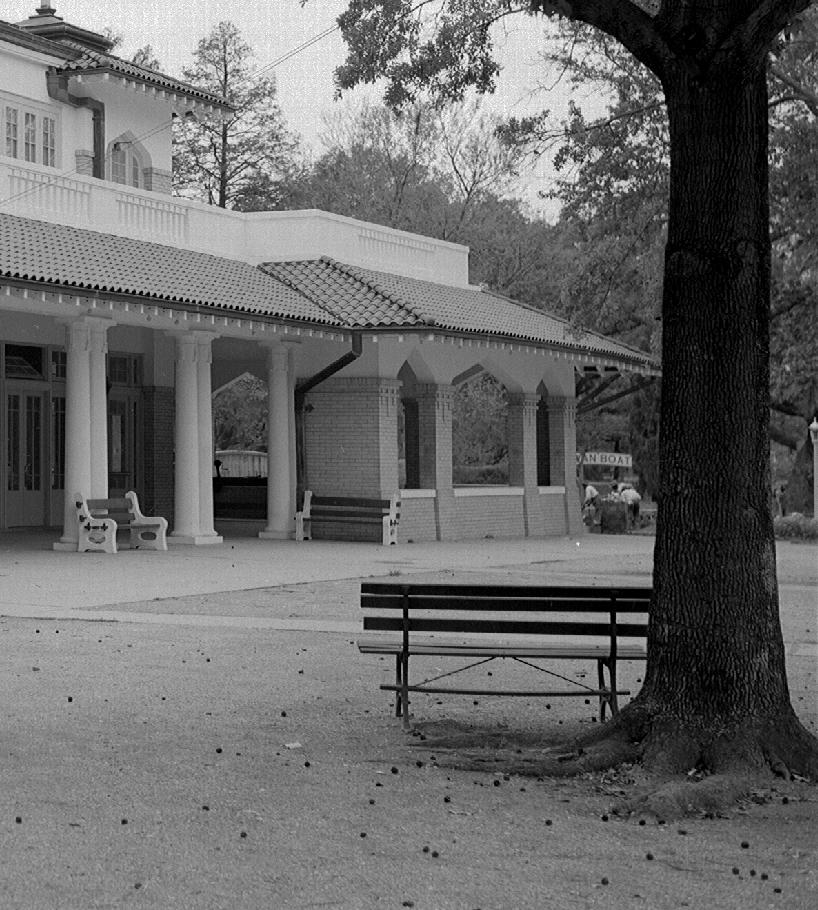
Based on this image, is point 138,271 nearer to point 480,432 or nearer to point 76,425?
point 76,425

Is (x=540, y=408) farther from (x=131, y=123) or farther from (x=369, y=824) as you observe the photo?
(x=369, y=824)

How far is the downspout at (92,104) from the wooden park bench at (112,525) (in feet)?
30.3

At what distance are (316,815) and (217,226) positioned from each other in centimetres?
2297

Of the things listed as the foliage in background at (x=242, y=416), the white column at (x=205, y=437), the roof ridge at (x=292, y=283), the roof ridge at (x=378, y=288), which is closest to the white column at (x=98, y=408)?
the white column at (x=205, y=437)

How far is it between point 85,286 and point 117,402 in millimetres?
8244

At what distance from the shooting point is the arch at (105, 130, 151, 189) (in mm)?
32469

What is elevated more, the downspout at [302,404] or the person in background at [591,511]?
the downspout at [302,404]

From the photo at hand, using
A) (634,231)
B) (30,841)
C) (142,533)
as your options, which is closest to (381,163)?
(142,533)

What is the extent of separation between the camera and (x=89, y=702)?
9.72m

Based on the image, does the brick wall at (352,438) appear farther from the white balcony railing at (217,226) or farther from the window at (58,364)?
the window at (58,364)

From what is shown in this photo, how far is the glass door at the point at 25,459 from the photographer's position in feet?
92.4

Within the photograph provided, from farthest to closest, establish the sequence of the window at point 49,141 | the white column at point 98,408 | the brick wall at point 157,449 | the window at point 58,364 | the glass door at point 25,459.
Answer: the window at point 49,141
the brick wall at point 157,449
the window at point 58,364
the glass door at point 25,459
the white column at point 98,408

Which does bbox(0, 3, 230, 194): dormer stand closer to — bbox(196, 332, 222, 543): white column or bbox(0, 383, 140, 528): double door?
bbox(0, 383, 140, 528): double door

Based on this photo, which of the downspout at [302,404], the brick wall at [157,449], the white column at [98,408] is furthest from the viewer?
the brick wall at [157,449]
